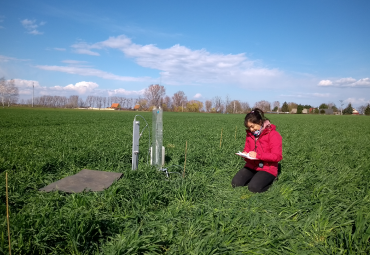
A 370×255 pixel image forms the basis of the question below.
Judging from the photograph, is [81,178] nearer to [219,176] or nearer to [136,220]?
[136,220]

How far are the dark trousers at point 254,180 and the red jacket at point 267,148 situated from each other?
0.38 ft

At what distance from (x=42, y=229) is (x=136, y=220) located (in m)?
1.04

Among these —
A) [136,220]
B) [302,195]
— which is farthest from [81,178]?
[302,195]

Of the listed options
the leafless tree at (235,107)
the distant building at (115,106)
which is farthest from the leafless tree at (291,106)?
the distant building at (115,106)

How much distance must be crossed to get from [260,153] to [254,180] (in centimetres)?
53

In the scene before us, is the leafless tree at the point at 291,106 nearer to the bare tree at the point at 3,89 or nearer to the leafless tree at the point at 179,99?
the leafless tree at the point at 179,99

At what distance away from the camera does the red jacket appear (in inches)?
177

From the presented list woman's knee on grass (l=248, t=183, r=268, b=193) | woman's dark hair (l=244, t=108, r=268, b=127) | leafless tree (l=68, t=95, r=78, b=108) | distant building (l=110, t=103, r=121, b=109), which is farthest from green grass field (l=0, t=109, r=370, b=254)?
leafless tree (l=68, t=95, r=78, b=108)

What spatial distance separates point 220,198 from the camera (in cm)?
424

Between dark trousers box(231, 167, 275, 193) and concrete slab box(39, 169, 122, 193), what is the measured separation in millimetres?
2291

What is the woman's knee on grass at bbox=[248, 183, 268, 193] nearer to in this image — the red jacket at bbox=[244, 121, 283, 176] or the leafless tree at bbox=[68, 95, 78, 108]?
the red jacket at bbox=[244, 121, 283, 176]

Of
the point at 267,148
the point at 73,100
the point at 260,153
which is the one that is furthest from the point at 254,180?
the point at 73,100

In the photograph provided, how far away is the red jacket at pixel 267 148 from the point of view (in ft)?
14.7

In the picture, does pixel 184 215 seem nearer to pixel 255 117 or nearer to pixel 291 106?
pixel 255 117
